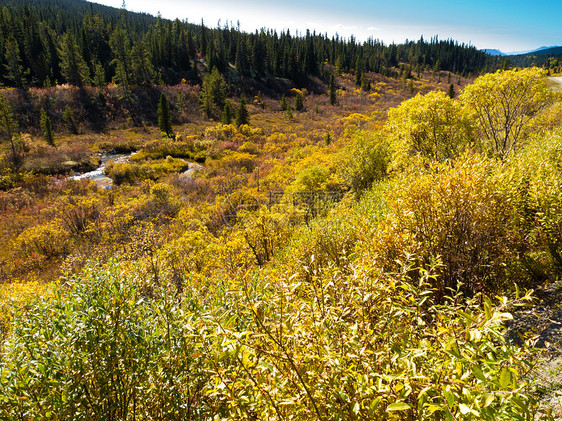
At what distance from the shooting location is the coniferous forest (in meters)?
2.36

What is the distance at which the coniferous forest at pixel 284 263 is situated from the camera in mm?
2357

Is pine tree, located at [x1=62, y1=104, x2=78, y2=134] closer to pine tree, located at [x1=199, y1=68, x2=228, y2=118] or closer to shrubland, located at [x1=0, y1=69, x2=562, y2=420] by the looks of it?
pine tree, located at [x1=199, y1=68, x2=228, y2=118]

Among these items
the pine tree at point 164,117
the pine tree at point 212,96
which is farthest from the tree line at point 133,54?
the pine tree at point 164,117

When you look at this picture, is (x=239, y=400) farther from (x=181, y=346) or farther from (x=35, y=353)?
(x=35, y=353)

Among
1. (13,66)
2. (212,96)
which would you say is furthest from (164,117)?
(13,66)

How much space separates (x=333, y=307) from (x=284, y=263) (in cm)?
800

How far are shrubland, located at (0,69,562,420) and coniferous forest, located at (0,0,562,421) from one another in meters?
0.04

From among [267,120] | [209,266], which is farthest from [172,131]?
[209,266]

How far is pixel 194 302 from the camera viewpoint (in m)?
4.03

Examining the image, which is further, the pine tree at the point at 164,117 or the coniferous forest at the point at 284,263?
the pine tree at the point at 164,117

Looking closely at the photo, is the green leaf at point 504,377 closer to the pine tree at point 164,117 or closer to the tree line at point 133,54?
the pine tree at point 164,117

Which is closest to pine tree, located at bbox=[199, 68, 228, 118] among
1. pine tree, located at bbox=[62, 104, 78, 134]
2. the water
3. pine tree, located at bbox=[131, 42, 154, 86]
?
pine tree, located at bbox=[131, 42, 154, 86]

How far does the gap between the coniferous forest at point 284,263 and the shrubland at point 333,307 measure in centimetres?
4

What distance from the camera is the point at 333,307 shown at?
9.46 feet
